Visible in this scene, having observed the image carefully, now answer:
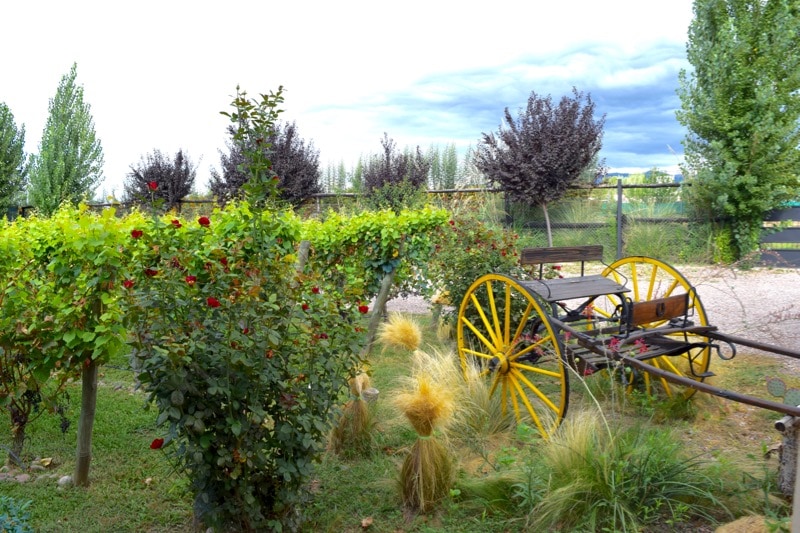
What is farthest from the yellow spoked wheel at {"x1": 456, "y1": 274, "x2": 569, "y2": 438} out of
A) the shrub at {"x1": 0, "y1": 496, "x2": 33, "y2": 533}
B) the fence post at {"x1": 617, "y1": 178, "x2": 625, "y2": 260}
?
the fence post at {"x1": 617, "y1": 178, "x2": 625, "y2": 260}

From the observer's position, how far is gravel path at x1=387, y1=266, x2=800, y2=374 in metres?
7.19

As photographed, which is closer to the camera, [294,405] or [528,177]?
[294,405]

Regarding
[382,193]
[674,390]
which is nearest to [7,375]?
[674,390]

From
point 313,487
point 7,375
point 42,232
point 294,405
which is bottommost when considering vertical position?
point 313,487

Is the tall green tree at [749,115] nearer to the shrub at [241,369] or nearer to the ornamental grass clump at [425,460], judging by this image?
the ornamental grass clump at [425,460]

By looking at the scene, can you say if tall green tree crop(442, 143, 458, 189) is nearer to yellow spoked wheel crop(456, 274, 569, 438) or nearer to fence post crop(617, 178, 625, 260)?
fence post crop(617, 178, 625, 260)

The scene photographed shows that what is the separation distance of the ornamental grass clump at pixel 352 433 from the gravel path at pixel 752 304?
3436 millimetres

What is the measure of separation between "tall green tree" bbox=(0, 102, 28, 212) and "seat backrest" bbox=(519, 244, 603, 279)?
23.1 m

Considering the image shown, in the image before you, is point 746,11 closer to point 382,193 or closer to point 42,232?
point 382,193

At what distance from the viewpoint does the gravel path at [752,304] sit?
7.19 metres

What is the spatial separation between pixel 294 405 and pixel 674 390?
336cm

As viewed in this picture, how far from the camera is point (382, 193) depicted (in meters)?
16.8

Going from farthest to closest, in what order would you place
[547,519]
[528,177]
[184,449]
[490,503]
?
[528,177]
[490,503]
[547,519]
[184,449]

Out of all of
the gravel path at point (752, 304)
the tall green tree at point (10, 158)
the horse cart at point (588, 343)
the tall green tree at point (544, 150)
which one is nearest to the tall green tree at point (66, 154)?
the tall green tree at point (10, 158)
